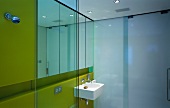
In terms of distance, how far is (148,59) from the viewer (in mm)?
2805

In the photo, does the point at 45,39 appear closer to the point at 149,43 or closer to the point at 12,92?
the point at 12,92

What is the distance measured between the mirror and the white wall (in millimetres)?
1246

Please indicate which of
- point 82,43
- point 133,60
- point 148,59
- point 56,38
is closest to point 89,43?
point 82,43

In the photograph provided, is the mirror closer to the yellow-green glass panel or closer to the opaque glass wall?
the yellow-green glass panel

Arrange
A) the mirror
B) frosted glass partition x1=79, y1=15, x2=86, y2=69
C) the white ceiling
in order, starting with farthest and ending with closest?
frosted glass partition x1=79, y1=15, x2=86, y2=69
the white ceiling
the mirror

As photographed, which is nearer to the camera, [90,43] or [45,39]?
[45,39]

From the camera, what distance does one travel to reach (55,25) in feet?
6.84

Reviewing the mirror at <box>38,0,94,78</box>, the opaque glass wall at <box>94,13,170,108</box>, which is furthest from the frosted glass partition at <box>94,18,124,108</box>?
the mirror at <box>38,0,94,78</box>

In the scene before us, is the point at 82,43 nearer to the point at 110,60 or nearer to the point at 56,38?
the point at 110,60

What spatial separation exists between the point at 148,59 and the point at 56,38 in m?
2.01

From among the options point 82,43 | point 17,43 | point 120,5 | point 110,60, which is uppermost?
point 120,5

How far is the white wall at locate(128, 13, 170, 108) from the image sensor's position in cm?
268

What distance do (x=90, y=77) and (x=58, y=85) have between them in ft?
4.06

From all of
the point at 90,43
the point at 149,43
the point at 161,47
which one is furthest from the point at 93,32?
the point at 161,47
